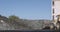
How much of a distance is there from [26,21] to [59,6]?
11865 mm

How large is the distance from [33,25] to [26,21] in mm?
1401

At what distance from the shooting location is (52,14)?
31.6m

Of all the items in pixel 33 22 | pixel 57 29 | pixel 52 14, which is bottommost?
pixel 57 29

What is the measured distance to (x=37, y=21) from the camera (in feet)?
57.2

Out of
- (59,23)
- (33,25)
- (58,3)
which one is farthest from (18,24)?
(58,3)

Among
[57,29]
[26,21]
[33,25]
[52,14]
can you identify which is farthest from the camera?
[52,14]

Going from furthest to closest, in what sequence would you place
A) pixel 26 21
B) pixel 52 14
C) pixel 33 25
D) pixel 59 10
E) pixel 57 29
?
1. pixel 52 14
2. pixel 59 10
3. pixel 26 21
4. pixel 33 25
5. pixel 57 29

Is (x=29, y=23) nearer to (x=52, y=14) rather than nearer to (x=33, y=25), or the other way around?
(x=33, y=25)

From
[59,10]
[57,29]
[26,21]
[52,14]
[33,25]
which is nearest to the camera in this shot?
[57,29]

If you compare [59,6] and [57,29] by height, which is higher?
[59,6]

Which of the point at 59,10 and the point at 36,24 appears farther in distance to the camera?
the point at 59,10

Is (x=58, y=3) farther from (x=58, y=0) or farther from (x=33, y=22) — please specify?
(x=33, y=22)

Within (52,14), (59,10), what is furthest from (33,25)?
(52,14)

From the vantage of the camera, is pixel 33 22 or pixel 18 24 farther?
pixel 18 24
